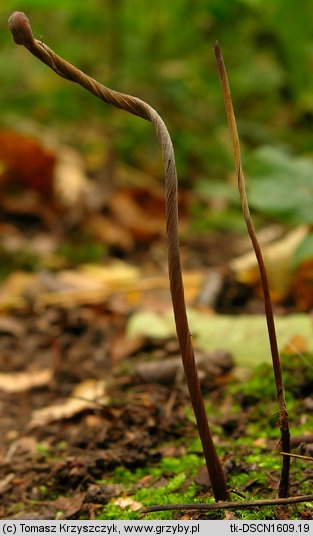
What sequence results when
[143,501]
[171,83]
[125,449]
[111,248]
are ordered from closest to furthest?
[143,501] < [125,449] < [111,248] < [171,83]

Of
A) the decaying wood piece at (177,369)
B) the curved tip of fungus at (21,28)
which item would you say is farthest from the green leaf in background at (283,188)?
the curved tip of fungus at (21,28)

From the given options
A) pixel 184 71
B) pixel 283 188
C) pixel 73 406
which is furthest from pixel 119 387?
pixel 184 71

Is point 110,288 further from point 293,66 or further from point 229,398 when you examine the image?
point 293,66

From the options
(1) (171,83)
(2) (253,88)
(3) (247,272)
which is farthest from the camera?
(2) (253,88)

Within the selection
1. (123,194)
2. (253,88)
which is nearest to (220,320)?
(123,194)

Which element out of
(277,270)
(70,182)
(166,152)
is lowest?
(166,152)

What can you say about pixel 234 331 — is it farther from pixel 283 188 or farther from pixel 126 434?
pixel 126 434

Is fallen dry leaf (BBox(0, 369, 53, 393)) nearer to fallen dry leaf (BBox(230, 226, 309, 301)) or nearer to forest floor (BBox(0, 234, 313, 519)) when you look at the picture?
forest floor (BBox(0, 234, 313, 519))
